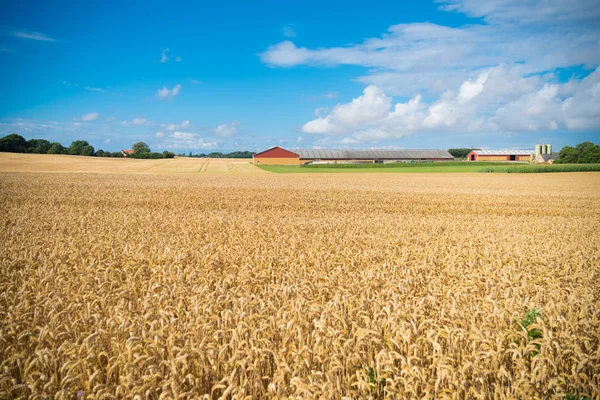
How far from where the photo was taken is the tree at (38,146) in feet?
393

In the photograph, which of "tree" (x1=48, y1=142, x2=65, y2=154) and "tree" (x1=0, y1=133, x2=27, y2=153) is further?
"tree" (x1=48, y1=142, x2=65, y2=154)

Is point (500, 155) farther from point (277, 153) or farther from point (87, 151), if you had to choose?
point (87, 151)

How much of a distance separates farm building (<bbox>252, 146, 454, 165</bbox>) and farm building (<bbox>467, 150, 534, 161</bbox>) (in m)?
16.2

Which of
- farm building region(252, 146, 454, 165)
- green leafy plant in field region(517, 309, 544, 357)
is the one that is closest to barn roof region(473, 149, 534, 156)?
farm building region(252, 146, 454, 165)

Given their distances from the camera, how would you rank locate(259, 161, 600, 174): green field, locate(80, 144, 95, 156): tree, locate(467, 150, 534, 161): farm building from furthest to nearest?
locate(467, 150, 534, 161): farm building, locate(80, 144, 95, 156): tree, locate(259, 161, 600, 174): green field

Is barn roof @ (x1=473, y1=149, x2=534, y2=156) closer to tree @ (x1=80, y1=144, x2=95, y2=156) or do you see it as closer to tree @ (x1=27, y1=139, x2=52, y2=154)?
tree @ (x1=80, y1=144, x2=95, y2=156)

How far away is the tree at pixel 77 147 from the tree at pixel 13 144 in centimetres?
1263

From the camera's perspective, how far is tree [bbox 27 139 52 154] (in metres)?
120

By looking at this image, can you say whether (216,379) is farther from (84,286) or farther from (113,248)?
(113,248)

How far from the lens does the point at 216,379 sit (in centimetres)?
377

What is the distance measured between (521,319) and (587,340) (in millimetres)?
755

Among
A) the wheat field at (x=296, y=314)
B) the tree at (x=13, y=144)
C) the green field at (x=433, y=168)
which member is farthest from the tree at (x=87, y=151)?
the wheat field at (x=296, y=314)

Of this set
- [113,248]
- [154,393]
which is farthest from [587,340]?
[113,248]

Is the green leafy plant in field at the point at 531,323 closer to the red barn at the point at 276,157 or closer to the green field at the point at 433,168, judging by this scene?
the green field at the point at 433,168
